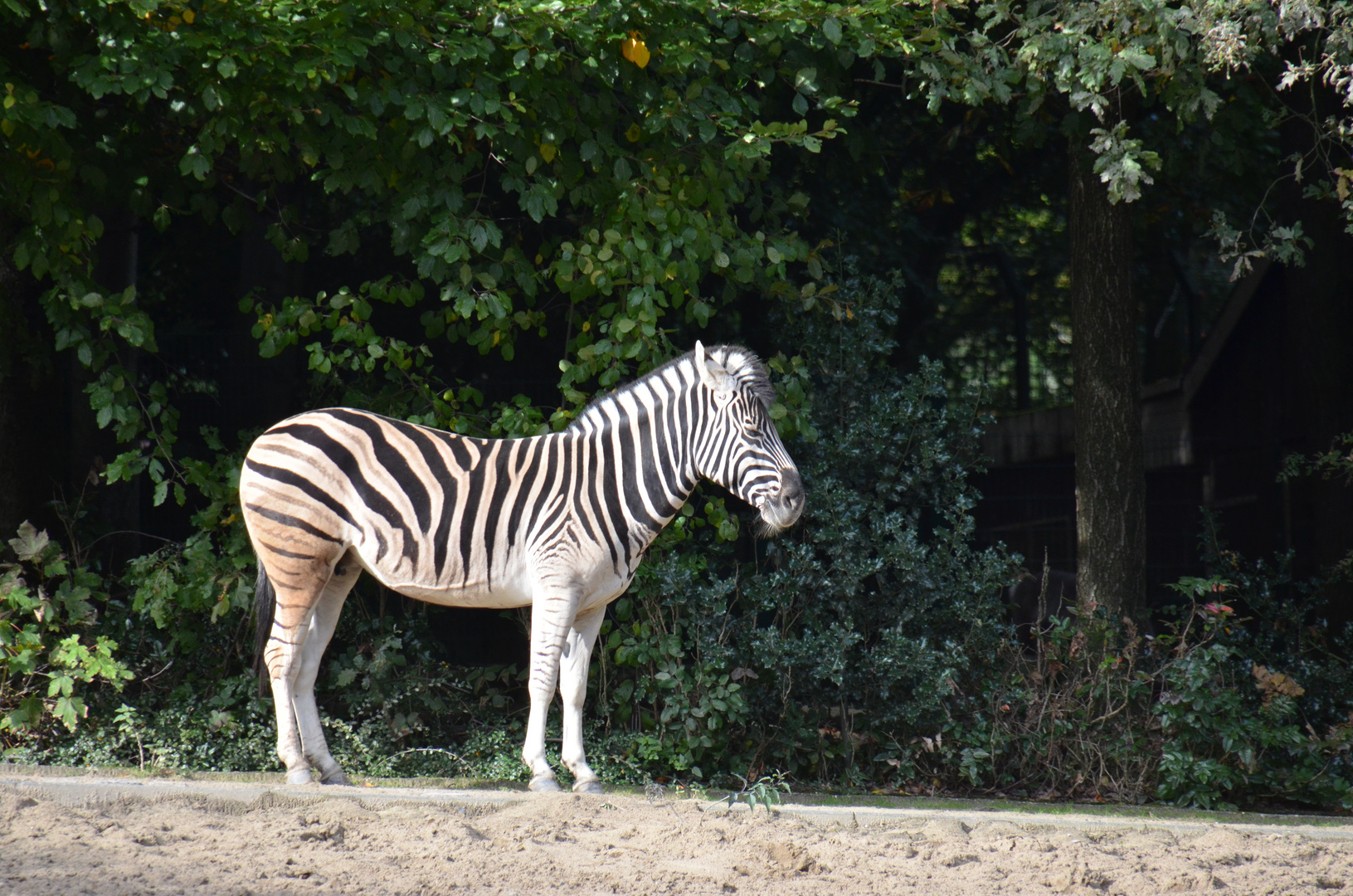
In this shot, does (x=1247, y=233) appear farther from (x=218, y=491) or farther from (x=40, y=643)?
(x=40, y=643)

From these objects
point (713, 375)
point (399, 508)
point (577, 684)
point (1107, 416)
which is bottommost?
point (577, 684)

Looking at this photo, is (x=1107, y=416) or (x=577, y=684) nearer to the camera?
(x=577, y=684)

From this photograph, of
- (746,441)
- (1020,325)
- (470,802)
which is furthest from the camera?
(1020,325)

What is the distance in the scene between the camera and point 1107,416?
20.6 ft

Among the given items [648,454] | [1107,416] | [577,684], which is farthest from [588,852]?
[1107,416]

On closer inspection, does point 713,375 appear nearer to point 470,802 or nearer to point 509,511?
point 509,511

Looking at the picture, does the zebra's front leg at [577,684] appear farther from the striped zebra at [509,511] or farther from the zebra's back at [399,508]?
the zebra's back at [399,508]

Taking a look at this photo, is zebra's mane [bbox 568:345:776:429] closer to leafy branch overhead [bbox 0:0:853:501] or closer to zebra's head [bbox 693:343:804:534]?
zebra's head [bbox 693:343:804:534]

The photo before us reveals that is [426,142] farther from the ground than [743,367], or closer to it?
farther from the ground

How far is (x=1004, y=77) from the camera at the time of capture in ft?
18.7

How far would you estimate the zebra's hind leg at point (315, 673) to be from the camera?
16.3ft

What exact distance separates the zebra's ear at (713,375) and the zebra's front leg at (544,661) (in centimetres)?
108

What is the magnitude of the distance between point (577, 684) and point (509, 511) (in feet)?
2.72

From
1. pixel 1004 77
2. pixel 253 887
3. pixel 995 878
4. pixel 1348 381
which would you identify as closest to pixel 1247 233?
pixel 1004 77
